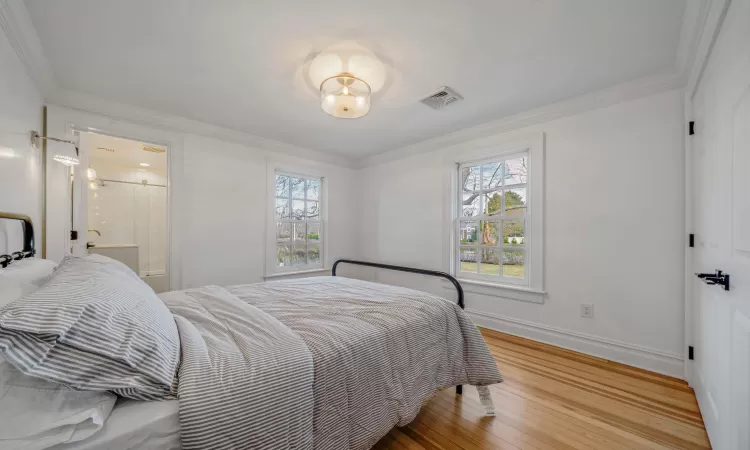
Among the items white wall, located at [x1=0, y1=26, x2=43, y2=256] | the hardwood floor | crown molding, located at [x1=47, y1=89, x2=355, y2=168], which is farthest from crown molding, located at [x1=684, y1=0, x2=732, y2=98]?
crown molding, located at [x1=47, y1=89, x2=355, y2=168]

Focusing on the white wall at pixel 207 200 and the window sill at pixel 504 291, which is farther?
the window sill at pixel 504 291

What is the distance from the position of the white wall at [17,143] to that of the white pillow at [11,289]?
859 millimetres

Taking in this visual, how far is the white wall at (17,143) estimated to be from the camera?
1.63 meters

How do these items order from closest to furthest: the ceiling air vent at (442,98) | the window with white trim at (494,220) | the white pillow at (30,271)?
1. the white pillow at (30,271)
2. the ceiling air vent at (442,98)
3. the window with white trim at (494,220)

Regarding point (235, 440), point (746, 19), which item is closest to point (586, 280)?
point (746, 19)

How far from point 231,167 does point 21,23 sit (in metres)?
1.93

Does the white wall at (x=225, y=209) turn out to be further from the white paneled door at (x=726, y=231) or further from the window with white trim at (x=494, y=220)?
the white paneled door at (x=726, y=231)

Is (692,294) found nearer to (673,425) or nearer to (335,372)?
(673,425)

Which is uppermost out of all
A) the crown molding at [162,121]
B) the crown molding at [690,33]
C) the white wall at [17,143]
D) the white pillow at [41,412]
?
the crown molding at [690,33]

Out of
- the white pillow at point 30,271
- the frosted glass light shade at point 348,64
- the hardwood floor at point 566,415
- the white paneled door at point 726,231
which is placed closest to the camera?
the white paneled door at point 726,231

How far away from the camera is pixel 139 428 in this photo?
0.76 metres

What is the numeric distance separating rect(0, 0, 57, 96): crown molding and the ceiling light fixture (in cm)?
156

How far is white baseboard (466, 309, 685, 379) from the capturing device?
2.22m

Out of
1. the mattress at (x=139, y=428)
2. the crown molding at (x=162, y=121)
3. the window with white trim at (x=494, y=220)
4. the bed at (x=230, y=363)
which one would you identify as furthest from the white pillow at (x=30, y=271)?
the window with white trim at (x=494, y=220)
